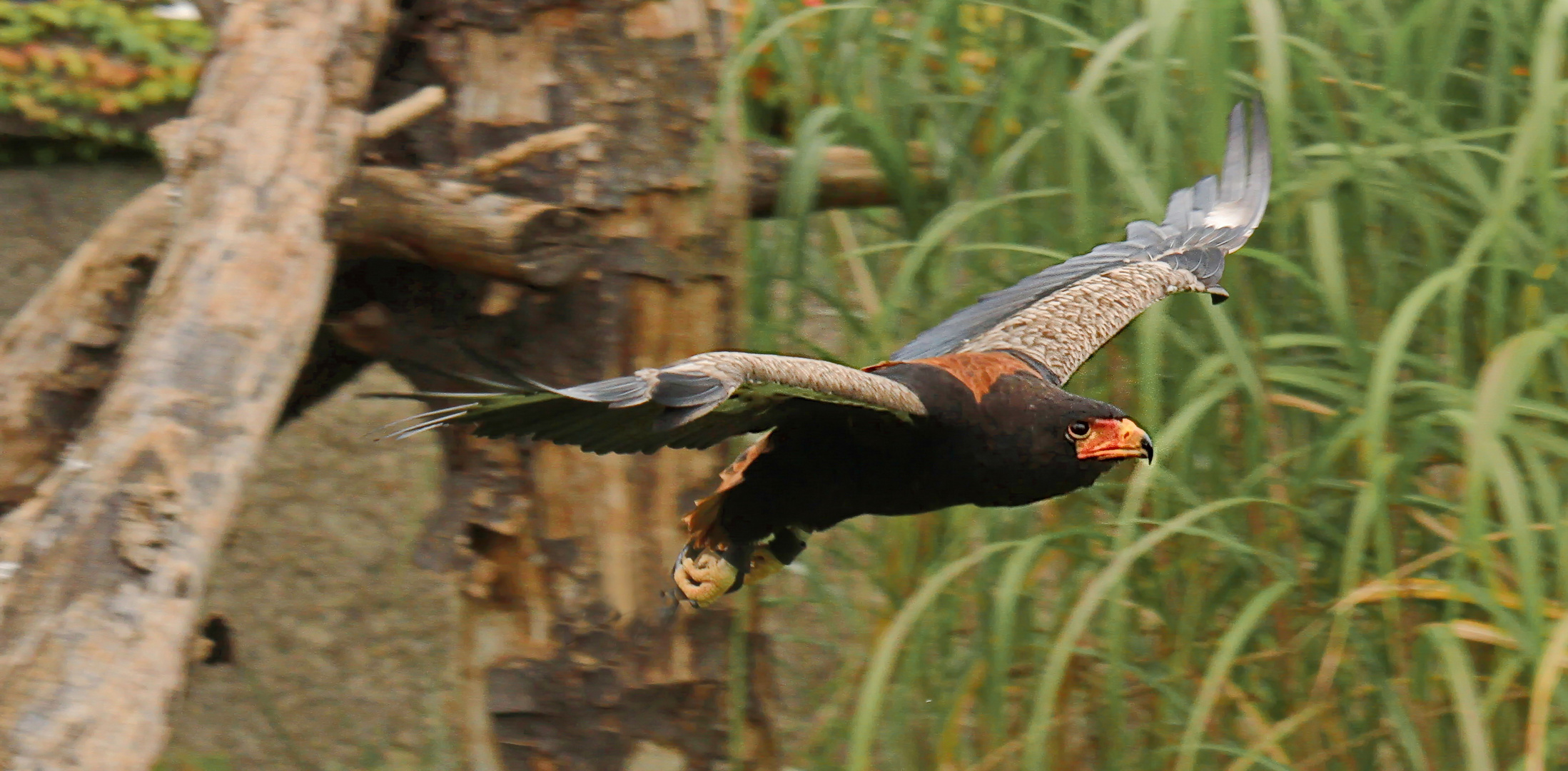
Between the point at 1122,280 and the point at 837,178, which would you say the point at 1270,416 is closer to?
the point at 1122,280

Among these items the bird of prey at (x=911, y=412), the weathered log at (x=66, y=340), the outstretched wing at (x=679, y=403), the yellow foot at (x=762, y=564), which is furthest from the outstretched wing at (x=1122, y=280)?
the weathered log at (x=66, y=340)

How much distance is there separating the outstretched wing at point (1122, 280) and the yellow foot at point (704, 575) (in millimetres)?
425

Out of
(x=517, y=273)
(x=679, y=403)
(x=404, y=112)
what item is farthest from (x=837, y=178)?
(x=679, y=403)

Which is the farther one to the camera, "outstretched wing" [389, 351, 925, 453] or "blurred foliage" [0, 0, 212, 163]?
"blurred foliage" [0, 0, 212, 163]

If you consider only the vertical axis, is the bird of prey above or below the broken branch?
below

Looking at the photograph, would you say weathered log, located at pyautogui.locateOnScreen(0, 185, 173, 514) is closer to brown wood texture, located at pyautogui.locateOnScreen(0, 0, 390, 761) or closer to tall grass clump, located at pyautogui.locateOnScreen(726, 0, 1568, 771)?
brown wood texture, located at pyautogui.locateOnScreen(0, 0, 390, 761)

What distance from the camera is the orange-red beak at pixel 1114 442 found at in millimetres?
1665

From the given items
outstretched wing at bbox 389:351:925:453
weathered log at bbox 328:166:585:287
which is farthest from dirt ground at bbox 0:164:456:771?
outstretched wing at bbox 389:351:925:453

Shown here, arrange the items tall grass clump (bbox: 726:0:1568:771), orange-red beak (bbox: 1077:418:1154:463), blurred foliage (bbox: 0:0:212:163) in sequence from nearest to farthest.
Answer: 1. orange-red beak (bbox: 1077:418:1154:463)
2. tall grass clump (bbox: 726:0:1568:771)
3. blurred foliage (bbox: 0:0:212:163)

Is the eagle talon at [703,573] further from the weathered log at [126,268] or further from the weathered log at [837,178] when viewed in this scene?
the weathered log at [837,178]

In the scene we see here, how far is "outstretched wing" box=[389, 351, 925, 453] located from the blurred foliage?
246 centimetres

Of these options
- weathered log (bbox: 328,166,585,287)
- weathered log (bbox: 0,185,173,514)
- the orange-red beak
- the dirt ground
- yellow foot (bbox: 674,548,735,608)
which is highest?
weathered log (bbox: 328,166,585,287)

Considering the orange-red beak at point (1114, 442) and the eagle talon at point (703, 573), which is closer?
the orange-red beak at point (1114, 442)

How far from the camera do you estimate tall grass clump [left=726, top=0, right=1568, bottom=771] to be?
6.24 feet
